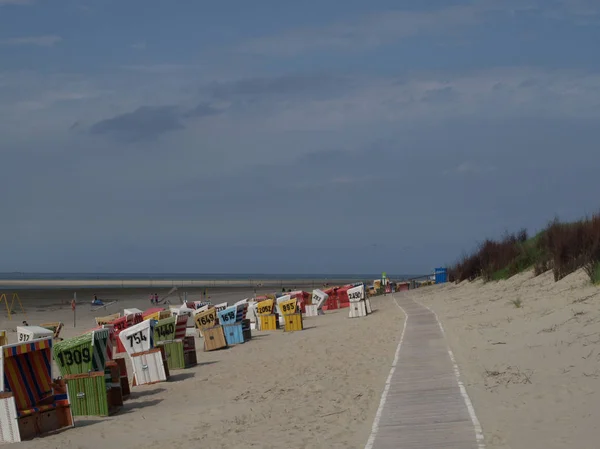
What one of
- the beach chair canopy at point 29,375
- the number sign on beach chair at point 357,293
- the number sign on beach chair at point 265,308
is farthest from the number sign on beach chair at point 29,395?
the number sign on beach chair at point 357,293

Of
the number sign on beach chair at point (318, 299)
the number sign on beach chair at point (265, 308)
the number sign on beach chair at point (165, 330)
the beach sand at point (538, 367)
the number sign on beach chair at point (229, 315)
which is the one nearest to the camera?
the beach sand at point (538, 367)

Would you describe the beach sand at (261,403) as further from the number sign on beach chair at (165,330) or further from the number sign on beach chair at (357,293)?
the number sign on beach chair at (357,293)

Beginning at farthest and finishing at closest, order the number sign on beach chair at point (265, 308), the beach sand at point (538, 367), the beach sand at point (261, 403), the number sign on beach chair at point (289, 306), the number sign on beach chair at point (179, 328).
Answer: the number sign on beach chair at point (265, 308)
the number sign on beach chair at point (289, 306)
the number sign on beach chair at point (179, 328)
the beach sand at point (261, 403)
the beach sand at point (538, 367)

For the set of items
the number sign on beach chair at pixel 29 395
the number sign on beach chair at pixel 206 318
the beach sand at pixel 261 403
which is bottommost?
the beach sand at pixel 261 403

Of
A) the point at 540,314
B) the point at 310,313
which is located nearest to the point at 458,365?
the point at 540,314

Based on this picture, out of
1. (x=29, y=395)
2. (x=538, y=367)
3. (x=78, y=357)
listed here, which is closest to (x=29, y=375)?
(x=29, y=395)

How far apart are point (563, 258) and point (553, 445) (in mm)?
18101

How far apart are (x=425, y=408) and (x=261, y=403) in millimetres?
3704

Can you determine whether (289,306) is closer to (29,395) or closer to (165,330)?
(165,330)

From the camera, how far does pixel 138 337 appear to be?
58.9 feet

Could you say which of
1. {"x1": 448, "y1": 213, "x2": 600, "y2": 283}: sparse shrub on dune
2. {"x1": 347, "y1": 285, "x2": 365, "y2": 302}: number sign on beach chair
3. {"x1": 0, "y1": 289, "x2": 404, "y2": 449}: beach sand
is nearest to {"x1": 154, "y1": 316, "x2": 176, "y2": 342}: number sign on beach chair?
{"x1": 0, "y1": 289, "x2": 404, "y2": 449}: beach sand

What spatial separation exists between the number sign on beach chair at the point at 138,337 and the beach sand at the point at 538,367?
6.56m

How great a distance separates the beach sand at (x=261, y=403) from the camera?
10914mm

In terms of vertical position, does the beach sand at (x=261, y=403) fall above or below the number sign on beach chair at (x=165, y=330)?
below
